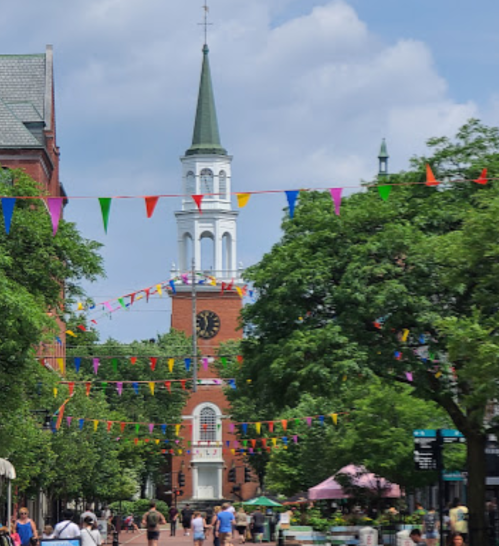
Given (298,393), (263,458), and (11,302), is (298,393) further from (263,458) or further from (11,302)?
(263,458)

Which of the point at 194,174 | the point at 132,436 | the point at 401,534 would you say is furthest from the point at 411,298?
the point at 194,174

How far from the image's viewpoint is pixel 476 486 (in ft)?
117

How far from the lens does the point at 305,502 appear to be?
64562 mm

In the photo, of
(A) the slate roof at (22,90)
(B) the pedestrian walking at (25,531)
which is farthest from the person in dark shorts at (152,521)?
(A) the slate roof at (22,90)

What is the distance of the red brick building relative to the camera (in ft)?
209

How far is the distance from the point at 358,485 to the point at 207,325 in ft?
246

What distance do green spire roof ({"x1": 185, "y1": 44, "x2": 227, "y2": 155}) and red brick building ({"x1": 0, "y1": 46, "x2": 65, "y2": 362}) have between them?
48.6 m

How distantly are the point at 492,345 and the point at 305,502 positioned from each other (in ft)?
128

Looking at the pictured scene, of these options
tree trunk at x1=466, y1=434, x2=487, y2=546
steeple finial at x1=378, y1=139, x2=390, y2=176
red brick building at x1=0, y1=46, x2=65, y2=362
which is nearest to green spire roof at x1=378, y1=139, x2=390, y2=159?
steeple finial at x1=378, y1=139, x2=390, y2=176

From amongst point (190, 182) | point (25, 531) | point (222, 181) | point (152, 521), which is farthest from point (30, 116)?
point (222, 181)

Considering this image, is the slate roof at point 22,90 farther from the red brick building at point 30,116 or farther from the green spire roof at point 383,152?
the green spire roof at point 383,152

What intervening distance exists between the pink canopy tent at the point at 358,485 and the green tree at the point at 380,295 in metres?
10.2

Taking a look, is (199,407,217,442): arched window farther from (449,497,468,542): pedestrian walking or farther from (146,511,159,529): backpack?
(449,497,468,542): pedestrian walking

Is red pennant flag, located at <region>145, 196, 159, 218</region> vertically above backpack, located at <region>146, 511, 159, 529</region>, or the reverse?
red pennant flag, located at <region>145, 196, 159, 218</region>
